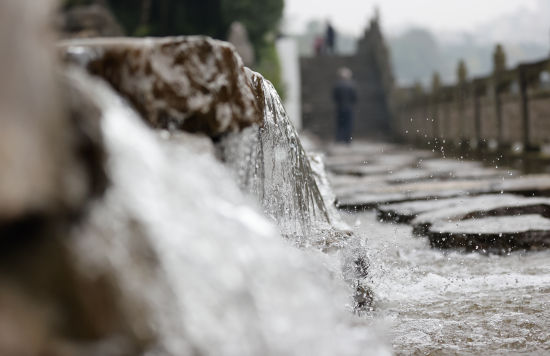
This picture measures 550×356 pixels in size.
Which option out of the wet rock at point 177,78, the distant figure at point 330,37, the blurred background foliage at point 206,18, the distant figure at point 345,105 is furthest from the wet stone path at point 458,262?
the distant figure at point 330,37

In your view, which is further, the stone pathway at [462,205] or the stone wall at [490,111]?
the stone wall at [490,111]

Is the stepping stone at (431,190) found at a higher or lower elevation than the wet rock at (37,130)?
lower

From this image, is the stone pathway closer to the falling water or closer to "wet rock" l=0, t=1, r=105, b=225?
the falling water

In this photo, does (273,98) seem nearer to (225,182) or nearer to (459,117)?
(225,182)

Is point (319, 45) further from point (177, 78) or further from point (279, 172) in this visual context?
point (177, 78)

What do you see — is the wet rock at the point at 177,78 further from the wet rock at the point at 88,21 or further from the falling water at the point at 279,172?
the wet rock at the point at 88,21

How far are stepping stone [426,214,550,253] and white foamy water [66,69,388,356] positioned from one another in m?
Result: 2.09

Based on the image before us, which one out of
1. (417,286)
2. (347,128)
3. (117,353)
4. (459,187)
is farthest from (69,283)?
(347,128)

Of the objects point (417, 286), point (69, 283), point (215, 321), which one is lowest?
point (417, 286)

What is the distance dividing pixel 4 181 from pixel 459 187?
4.81m

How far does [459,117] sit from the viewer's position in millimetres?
12195

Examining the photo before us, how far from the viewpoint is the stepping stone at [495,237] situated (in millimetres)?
3299

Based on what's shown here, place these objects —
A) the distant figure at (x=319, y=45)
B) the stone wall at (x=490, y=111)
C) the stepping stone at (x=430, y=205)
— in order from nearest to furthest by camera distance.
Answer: the stepping stone at (x=430, y=205)
the stone wall at (x=490, y=111)
the distant figure at (x=319, y=45)

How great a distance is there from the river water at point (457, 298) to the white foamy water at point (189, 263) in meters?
0.63
